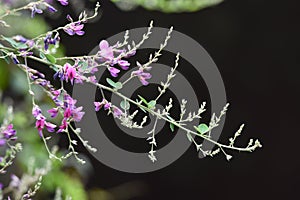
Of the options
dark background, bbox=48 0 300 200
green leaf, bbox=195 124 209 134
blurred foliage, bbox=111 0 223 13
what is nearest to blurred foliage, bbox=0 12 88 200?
blurred foliage, bbox=111 0 223 13

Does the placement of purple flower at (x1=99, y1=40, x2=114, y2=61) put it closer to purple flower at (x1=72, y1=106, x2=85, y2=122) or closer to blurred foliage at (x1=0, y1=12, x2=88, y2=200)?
purple flower at (x1=72, y1=106, x2=85, y2=122)

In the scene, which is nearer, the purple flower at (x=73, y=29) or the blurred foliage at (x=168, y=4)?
the purple flower at (x=73, y=29)

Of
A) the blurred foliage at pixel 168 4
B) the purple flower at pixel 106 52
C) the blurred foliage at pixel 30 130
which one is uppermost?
the blurred foliage at pixel 168 4

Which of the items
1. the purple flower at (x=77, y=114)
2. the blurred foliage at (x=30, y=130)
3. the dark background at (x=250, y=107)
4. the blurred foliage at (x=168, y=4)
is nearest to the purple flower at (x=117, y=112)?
the purple flower at (x=77, y=114)

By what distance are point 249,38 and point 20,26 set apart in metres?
1.65

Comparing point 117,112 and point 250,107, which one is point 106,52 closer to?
point 117,112

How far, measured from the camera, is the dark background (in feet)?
10.6

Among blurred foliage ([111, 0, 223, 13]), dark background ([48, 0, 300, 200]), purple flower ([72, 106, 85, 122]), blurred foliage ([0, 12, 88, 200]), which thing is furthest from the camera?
dark background ([48, 0, 300, 200])

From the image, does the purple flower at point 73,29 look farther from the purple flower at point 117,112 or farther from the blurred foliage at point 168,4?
the blurred foliage at point 168,4

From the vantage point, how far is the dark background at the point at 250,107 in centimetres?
324

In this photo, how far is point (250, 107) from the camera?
3281 mm

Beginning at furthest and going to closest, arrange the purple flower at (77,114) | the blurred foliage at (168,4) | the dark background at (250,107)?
the dark background at (250,107), the blurred foliage at (168,4), the purple flower at (77,114)

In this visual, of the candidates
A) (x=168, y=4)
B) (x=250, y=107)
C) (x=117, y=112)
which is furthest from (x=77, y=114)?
(x=250, y=107)

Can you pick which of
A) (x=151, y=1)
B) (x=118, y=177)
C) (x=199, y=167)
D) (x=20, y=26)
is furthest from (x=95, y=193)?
(x=151, y=1)
